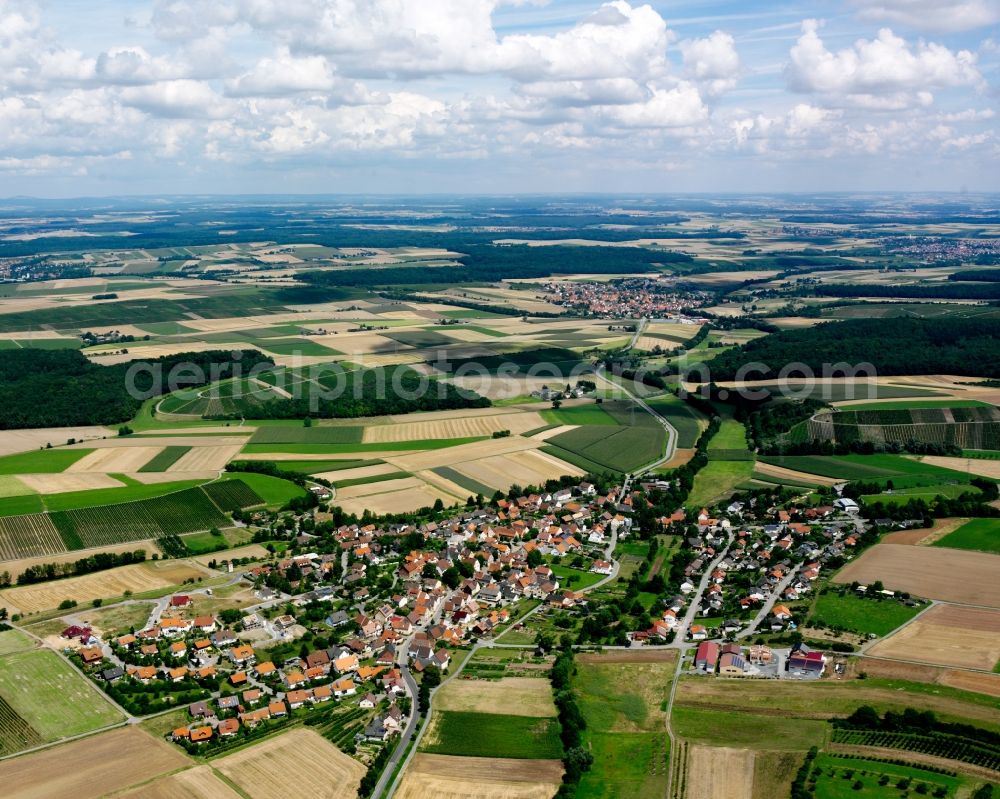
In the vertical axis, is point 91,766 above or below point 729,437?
below

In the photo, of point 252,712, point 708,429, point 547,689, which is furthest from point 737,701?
point 708,429

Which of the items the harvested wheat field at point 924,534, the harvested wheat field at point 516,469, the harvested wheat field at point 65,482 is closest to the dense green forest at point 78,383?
the harvested wheat field at point 65,482

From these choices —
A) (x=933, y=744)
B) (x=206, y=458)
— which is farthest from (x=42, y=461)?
(x=933, y=744)

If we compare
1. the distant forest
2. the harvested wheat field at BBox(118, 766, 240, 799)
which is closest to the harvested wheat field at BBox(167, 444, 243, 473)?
the harvested wheat field at BBox(118, 766, 240, 799)

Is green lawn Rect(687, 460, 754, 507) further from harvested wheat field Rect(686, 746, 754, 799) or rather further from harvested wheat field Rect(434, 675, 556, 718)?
harvested wheat field Rect(686, 746, 754, 799)

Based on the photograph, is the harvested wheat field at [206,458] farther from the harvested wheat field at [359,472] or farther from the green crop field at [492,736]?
the green crop field at [492,736]

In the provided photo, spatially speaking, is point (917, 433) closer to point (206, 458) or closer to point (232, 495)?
point (232, 495)
